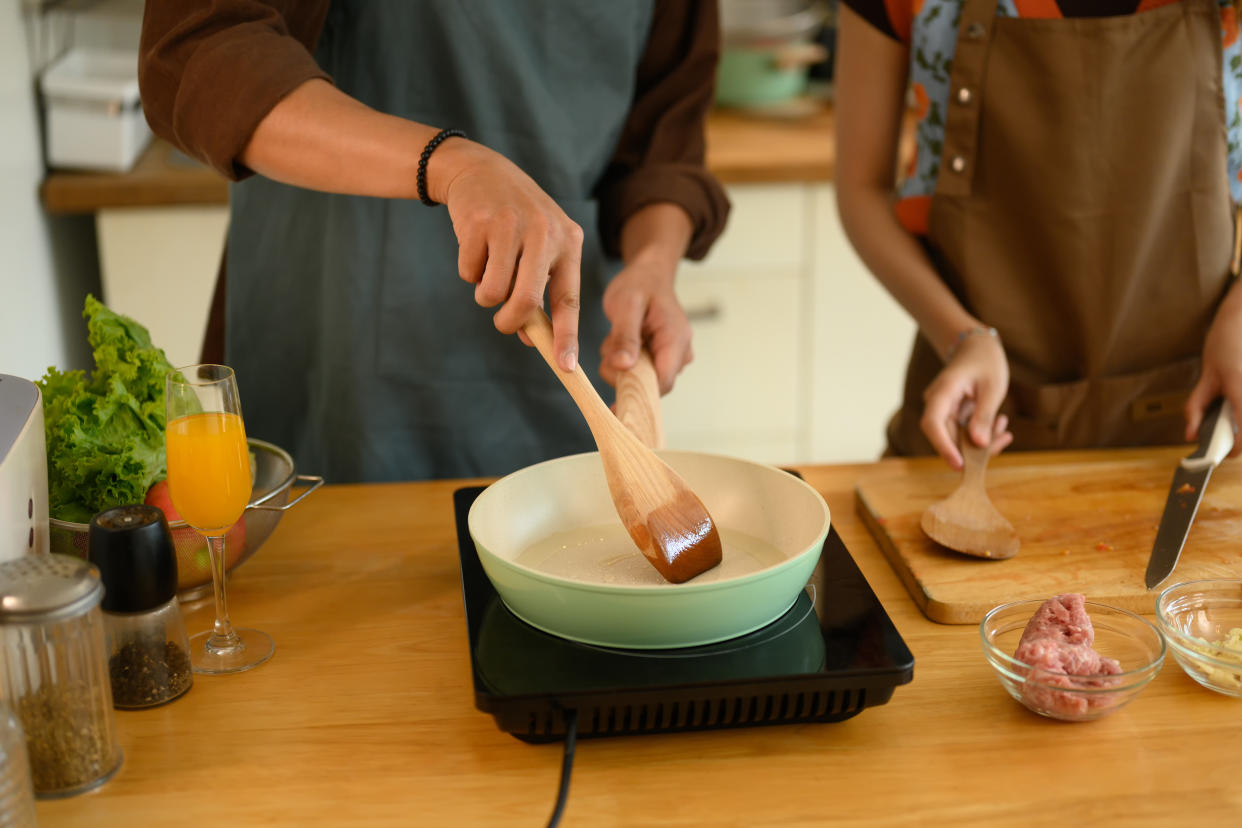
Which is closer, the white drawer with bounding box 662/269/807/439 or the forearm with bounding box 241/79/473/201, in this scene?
the forearm with bounding box 241/79/473/201

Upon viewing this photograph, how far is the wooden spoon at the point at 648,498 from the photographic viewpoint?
835 mm

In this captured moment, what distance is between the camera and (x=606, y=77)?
133 centimetres

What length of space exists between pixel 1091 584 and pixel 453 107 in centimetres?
82

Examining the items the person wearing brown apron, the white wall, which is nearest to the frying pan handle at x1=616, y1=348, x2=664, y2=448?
the person wearing brown apron

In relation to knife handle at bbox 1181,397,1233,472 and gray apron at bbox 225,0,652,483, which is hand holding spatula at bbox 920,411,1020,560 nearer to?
knife handle at bbox 1181,397,1233,472

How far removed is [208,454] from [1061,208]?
0.94 m

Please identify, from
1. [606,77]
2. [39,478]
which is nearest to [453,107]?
[606,77]

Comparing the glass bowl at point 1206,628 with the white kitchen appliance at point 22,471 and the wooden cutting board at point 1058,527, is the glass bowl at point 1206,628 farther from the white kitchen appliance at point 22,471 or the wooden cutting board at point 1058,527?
the white kitchen appliance at point 22,471

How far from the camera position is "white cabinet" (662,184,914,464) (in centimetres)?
224

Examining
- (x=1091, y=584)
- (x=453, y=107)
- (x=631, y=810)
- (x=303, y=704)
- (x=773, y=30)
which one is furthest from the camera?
(x=773, y=30)

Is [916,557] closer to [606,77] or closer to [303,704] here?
[303,704]

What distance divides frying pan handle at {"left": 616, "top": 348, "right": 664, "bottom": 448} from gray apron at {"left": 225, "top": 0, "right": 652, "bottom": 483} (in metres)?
0.31

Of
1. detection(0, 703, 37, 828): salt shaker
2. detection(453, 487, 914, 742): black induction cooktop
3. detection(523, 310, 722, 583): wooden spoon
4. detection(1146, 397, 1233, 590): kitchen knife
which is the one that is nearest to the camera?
detection(0, 703, 37, 828): salt shaker

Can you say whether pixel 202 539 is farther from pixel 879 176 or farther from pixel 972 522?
pixel 879 176
